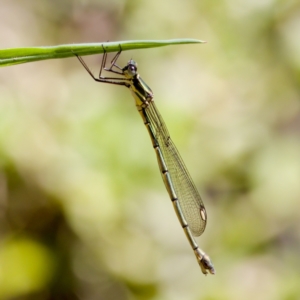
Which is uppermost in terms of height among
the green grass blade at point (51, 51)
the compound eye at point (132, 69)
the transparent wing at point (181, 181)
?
the compound eye at point (132, 69)

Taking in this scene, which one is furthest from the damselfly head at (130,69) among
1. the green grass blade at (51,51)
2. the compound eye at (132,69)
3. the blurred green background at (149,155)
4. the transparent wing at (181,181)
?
the green grass blade at (51,51)

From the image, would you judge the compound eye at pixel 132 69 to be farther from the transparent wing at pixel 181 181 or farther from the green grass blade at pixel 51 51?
the green grass blade at pixel 51 51

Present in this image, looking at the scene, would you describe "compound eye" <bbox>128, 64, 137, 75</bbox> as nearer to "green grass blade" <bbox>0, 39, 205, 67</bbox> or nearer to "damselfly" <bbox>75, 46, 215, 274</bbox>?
"damselfly" <bbox>75, 46, 215, 274</bbox>

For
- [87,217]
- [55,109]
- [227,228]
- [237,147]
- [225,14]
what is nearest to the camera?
[87,217]

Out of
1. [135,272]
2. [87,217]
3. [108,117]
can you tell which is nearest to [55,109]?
[108,117]

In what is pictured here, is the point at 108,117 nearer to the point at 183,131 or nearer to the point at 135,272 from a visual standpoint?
the point at 183,131

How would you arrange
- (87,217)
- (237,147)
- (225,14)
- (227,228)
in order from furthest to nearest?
(225,14), (237,147), (227,228), (87,217)

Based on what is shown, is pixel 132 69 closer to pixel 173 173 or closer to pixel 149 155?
pixel 173 173

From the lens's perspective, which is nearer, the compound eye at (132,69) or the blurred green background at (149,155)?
the compound eye at (132,69)
